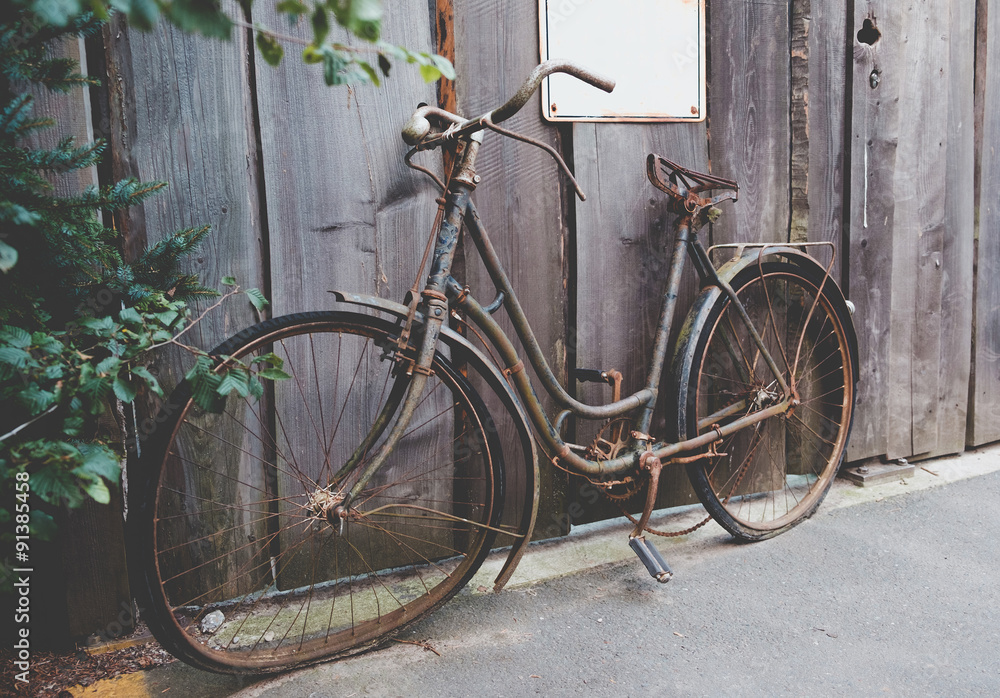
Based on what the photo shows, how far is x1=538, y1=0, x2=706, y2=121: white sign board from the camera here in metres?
2.14

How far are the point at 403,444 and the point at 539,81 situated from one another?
1.13 m

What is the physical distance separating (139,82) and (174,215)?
0.34 m

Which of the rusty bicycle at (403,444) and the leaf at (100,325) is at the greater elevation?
the leaf at (100,325)

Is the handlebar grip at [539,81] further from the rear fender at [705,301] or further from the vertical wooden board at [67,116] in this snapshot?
the vertical wooden board at [67,116]

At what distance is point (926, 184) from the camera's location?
110 inches

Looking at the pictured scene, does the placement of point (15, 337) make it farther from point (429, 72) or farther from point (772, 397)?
point (772, 397)

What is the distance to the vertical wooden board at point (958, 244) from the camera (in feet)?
9.21

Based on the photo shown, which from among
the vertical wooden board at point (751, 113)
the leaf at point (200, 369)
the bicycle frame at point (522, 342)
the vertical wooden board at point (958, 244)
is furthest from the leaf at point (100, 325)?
the vertical wooden board at point (958, 244)

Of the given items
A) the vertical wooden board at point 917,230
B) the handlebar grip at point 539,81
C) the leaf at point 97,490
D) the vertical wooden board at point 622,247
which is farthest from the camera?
the vertical wooden board at point 917,230

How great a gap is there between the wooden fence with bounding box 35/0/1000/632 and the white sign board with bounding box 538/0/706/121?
64 millimetres

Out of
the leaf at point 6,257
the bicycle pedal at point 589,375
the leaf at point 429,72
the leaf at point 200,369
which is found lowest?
the bicycle pedal at point 589,375

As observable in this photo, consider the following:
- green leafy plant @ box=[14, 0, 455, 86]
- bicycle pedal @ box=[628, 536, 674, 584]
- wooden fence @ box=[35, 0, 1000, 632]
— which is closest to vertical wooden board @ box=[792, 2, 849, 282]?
wooden fence @ box=[35, 0, 1000, 632]

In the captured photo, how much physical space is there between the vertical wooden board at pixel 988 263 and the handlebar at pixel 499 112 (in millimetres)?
2228

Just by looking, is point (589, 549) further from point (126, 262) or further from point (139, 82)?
point (139, 82)
